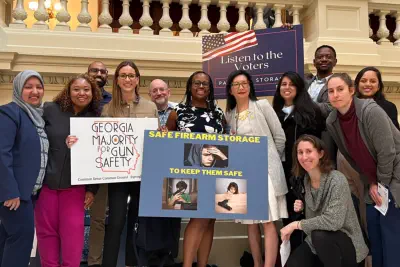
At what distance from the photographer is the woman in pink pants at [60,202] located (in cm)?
250

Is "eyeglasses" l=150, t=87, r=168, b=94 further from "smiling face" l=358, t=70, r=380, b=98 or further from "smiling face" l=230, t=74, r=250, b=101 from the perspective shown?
"smiling face" l=358, t=70, r=380, b=98

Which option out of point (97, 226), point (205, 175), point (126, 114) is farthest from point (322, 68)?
point (97, 226)

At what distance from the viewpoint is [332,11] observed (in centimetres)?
503

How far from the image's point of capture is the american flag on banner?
3729 millimetres

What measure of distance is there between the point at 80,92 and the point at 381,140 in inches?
76.6

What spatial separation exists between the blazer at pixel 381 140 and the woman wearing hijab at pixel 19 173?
204 cm

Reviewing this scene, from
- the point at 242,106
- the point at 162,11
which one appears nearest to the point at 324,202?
the point at 242,106

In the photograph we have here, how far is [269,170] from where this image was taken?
2854 millimetres

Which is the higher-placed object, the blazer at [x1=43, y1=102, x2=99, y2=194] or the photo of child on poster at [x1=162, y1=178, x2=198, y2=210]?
the blazer at [x1=43, y1=102, x2=99, y2=194]

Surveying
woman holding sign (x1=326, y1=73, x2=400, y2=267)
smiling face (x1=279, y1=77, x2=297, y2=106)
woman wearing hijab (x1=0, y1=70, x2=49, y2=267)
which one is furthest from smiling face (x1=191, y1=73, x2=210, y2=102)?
woman wearing hijab (x1=0, y1=70, x2=49, y2=267)

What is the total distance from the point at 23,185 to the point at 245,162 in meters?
1.42

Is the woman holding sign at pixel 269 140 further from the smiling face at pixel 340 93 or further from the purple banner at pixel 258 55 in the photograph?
the purple banner at pixel 258 55

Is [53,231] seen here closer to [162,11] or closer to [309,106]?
[309,106]

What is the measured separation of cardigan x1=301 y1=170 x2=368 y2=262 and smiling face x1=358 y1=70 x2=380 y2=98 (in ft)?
2.49
